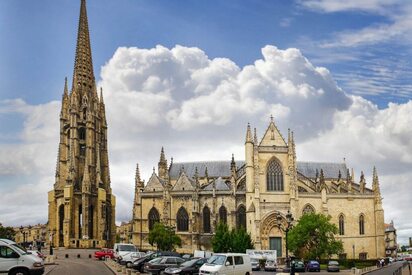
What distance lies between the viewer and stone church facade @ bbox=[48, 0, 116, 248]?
299ft

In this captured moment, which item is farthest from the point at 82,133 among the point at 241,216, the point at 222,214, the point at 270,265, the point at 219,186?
the point at 270,265

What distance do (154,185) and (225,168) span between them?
1422 centimetres

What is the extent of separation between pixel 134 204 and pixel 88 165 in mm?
18606

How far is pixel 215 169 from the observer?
9056cm

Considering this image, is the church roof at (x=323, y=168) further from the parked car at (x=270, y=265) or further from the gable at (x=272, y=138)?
the parked car at (x=270, y=265)

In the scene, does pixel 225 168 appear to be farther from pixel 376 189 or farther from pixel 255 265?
pixel 255 265

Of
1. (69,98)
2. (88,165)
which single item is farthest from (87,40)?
(88,165)

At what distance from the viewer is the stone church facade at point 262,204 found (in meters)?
74.1

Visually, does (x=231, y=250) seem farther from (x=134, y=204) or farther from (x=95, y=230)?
(x=95, y=230)

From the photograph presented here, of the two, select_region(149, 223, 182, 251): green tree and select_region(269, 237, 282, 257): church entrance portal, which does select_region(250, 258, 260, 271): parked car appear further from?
select_region(269, 237, 282, 257): church entrance portal

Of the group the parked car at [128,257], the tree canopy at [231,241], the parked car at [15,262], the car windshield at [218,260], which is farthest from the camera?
the tree canopy at [231,241]

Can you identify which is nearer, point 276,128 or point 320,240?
point 320,240

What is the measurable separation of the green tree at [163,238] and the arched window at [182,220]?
4637 mm

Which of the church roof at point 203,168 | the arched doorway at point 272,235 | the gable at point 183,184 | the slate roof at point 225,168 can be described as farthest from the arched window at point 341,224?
the gable at point 183,184
